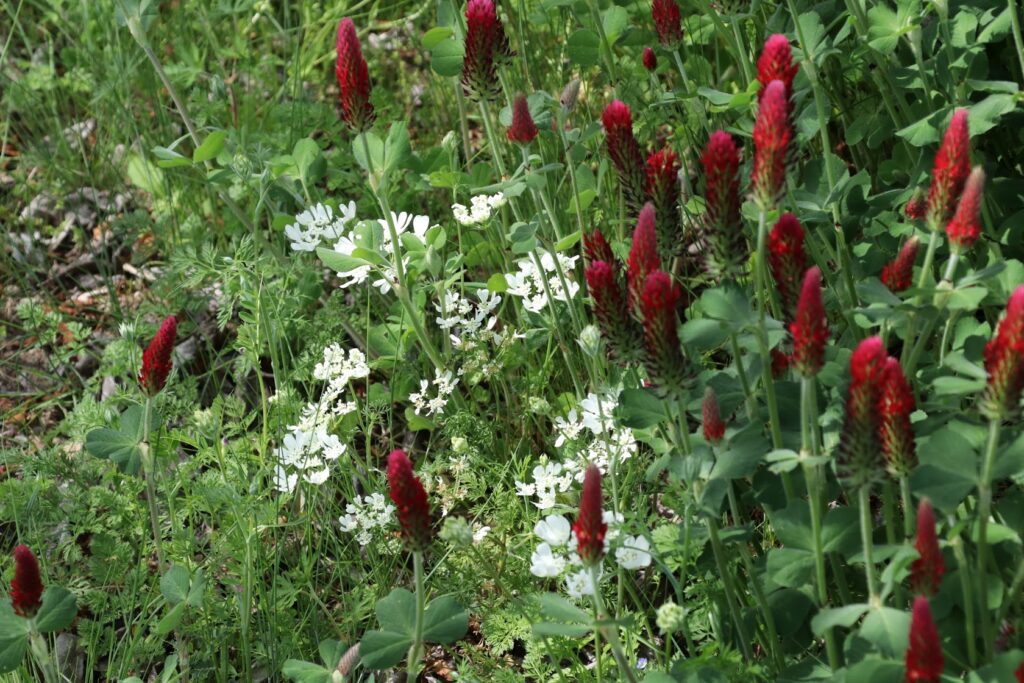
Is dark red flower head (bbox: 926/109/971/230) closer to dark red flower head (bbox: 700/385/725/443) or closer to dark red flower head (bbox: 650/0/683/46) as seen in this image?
dark red flower head (bbox: 700/385/725/443)

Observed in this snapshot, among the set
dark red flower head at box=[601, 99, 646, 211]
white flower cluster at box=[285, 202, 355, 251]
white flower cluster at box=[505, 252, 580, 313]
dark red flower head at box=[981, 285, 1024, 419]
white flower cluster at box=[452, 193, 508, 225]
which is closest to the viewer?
dark red flower head at box=[981, 285, 1024, 419]

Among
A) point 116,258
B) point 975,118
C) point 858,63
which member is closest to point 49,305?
point 116,258

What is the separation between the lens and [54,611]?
231cm

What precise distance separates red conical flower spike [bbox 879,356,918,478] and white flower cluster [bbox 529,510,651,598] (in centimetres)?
53

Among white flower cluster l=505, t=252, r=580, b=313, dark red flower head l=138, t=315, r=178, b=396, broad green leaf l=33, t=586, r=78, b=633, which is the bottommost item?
broad green leaf l=33, t=586, r=78, b=633

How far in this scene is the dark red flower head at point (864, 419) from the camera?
5.49ft

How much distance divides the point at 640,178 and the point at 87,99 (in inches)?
127

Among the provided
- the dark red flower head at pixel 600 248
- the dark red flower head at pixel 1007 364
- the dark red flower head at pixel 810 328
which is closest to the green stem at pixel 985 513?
the dark red flower head at pixel 1007 364

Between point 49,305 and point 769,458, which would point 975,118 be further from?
point 49,305

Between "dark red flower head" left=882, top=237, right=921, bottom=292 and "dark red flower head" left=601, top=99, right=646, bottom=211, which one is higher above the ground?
"dark red flower head" left=601, top=99, right=646, bottom=211

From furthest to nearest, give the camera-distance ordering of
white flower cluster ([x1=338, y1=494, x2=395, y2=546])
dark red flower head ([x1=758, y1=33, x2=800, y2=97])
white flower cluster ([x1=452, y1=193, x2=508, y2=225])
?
1. white flower cluster ([x1=452, y1=193, x2=508, y2=225])
2. white flower cluster ([x1=338, y1=494, x2=395, y2=546])
3. dark red flower head ([x1=758, y1=33, x2=800, y2=97])

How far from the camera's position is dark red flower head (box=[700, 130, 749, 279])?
6.15 feet

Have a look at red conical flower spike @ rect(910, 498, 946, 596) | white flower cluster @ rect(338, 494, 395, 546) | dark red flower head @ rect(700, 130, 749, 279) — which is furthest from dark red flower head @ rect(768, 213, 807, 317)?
white flower cluster @ rect(338, 494, 395, 546)

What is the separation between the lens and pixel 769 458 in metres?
1.81
